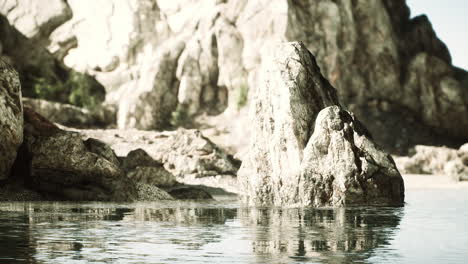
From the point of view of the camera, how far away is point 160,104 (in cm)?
9956

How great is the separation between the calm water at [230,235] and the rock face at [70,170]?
6114 millimetres

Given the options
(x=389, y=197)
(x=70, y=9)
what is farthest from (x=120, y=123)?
(x=389, y=197)

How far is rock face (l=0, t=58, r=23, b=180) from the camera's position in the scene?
39562mm

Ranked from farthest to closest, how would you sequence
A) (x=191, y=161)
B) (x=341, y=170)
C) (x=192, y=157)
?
(x=192, y=157) → (x=191, y=161) → (x=341, y=170)

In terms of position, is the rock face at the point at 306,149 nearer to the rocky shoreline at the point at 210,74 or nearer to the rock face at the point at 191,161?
the rocky shoreline at the point at 210,74

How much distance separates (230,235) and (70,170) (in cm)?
1934

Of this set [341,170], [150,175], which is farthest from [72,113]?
[341,170]

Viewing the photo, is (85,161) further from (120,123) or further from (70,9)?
(70,9)

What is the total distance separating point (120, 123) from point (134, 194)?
177 feet

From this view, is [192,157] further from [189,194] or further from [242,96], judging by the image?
[242,96]

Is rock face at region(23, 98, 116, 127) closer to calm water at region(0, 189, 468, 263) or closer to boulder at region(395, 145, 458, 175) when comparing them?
boulder at region(395, 145, 458, 175)

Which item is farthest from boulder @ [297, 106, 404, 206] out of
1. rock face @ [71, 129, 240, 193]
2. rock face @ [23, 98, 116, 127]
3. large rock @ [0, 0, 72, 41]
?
large rock @ [0, 0, 72, 41]

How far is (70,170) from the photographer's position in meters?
40.1

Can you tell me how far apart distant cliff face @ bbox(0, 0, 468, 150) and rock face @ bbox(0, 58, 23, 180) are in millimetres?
53372
